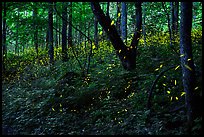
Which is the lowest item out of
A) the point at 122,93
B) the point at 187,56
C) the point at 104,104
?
the point at 104,104

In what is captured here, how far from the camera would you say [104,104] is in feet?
30.0

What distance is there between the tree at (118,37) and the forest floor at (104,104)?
1.67 feet

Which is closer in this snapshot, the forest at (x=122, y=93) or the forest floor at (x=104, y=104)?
the forest at (x=122, y=93)

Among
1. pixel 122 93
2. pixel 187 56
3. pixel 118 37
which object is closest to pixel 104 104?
pixel 122 93

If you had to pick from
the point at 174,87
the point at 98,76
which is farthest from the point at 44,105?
the point at 174,87

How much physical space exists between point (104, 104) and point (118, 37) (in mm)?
3164

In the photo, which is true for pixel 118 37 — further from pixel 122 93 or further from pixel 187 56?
pixel 187 56

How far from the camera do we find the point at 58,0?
12.6m

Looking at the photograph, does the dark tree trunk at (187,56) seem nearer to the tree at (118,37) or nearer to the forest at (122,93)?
the forest at (122,93)

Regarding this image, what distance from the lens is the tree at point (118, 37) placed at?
10.5 metres

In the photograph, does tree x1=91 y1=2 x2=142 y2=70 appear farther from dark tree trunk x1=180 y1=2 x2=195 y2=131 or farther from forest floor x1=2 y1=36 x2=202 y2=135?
dark tree trunk x1=180 y1=2 x2=195 y2=131

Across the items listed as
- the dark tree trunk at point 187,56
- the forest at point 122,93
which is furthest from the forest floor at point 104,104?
the dark tree trunk at point 187,56

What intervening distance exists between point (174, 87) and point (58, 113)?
15.0 feet

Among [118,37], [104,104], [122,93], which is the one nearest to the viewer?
[104,104]
